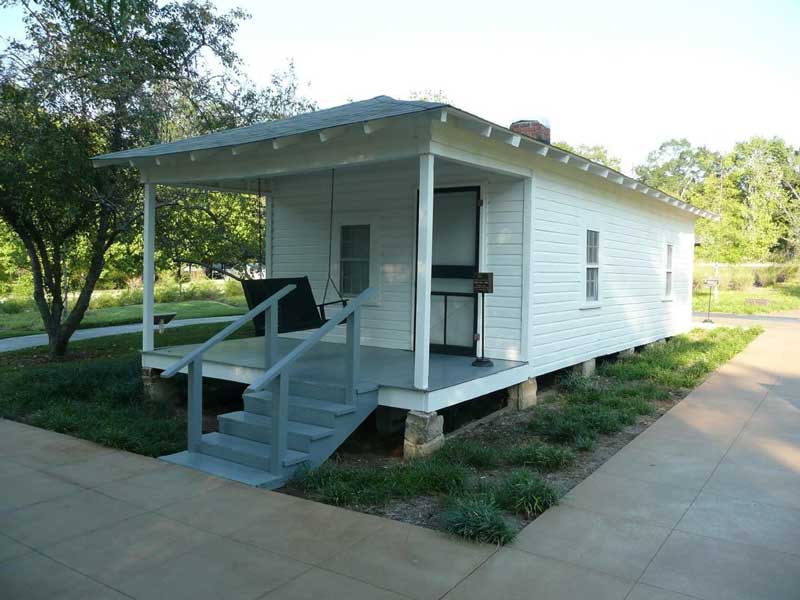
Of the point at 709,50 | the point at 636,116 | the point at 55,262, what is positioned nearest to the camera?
the point at 55,262

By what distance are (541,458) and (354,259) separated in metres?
4.51

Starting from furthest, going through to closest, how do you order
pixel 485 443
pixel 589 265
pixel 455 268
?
pixel 589 265, pixel 455 268, pixel 485 443

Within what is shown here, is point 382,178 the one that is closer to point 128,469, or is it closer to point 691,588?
point 128,469

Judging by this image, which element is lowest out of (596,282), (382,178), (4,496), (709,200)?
(4,496)

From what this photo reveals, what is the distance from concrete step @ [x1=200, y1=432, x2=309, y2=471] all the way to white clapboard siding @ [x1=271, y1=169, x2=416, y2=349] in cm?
311

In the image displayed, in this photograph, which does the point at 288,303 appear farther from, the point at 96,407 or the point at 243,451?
the point at 96,407

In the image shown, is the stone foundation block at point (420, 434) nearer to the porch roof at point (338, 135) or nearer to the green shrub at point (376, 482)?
the green shrub at point (376, 482)

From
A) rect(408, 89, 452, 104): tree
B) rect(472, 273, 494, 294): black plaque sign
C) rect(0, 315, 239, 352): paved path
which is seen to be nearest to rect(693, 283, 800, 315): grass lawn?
rect(408, 89, 452, 104): tree

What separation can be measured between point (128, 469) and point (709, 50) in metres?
15.2

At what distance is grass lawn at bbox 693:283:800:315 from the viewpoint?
2350 centimetres

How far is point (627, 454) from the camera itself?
5.78 m

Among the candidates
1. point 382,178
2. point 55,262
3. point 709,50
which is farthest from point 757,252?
point 55,262

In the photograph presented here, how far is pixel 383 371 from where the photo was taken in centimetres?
663

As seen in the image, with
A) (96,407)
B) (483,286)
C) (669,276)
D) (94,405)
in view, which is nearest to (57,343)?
(94,405)
